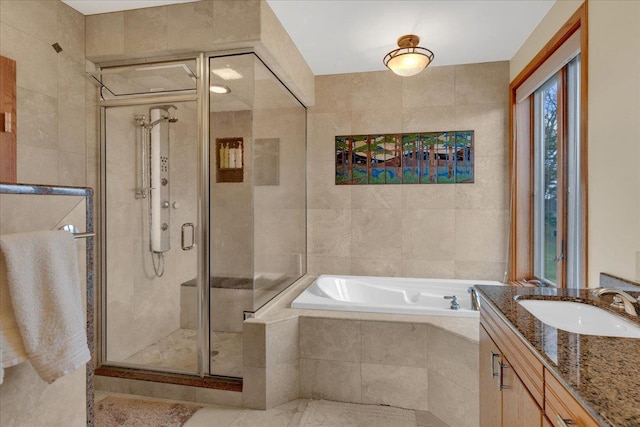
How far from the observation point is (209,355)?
2258 millimetres

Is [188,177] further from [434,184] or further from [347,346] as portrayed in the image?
[434,184]

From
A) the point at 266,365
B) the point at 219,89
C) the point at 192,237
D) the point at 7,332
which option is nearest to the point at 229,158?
the point at 219,89

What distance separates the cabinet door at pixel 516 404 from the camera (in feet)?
3.03

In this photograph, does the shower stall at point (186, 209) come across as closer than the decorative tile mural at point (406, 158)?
Yes

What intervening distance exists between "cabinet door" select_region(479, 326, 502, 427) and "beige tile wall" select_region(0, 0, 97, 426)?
1.56 meters

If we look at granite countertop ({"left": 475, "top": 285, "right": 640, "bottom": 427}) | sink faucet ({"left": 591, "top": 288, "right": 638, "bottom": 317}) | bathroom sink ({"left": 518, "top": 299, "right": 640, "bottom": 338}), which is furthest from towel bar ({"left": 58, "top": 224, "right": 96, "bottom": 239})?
sink faucet ({"left": 591, "top": 288, "right": 638, "bottom": 317})

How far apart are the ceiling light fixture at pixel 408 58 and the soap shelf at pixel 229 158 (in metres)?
1.35

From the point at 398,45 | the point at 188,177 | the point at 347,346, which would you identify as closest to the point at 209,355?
the point at 347,346

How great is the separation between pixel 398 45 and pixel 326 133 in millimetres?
1042

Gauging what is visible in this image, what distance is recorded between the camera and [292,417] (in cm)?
203

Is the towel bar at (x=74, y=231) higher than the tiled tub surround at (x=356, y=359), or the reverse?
the towel bar at (x=74, y=231)

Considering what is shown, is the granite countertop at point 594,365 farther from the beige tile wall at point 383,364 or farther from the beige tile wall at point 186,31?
the beige tile wall at point 186,31

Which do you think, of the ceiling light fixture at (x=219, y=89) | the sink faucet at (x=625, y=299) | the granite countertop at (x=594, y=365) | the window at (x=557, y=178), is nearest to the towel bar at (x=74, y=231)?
the ceiling light fixture at (x=219, y=89)

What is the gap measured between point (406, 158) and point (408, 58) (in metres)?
0.94
